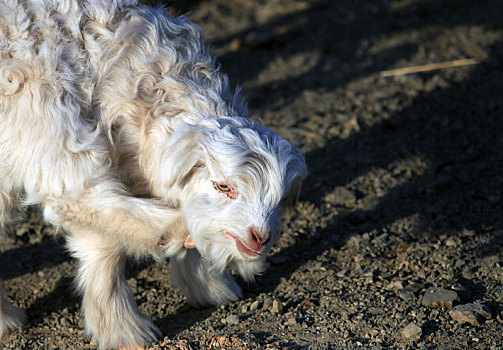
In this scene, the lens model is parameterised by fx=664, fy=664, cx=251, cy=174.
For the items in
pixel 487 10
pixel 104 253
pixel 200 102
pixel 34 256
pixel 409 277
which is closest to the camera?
pixel 200 102

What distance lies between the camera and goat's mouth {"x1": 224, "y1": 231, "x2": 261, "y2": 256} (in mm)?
3645

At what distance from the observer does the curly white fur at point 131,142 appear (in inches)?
143

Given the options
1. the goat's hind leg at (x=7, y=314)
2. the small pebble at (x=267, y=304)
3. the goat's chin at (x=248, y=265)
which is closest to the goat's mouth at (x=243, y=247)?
the goat's chin at (x=248, y=265)

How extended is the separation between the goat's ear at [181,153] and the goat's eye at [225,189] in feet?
0.53

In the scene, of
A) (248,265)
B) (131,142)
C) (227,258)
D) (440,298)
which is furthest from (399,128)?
(131,142)

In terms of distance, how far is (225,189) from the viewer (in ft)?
12.0

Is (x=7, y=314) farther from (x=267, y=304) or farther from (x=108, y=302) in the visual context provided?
(x=267, y=304)

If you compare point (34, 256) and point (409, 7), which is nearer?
point (34, 256)

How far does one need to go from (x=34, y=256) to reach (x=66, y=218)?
5.68 feet

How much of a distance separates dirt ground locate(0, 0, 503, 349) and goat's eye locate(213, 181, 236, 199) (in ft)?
3.12

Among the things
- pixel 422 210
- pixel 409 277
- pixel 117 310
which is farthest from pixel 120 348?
pixel 422 210

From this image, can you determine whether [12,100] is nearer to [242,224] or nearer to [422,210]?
[242,224]

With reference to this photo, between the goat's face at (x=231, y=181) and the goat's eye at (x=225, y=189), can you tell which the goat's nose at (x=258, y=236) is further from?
the goat's eye at (x=225, y=189)

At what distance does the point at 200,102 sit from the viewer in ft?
12.7
